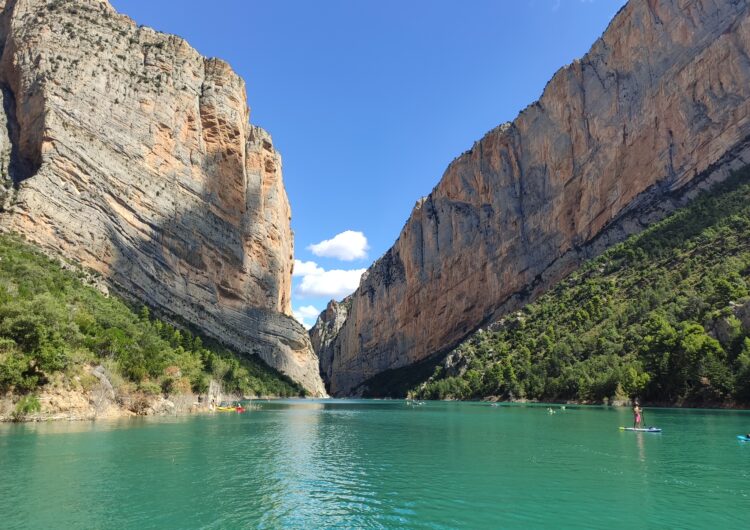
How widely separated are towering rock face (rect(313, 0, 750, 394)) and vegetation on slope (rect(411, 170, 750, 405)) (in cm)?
1560

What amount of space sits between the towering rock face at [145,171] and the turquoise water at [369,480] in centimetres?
5086

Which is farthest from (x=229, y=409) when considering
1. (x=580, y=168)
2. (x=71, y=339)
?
(x=580, y=168)

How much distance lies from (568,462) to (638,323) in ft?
161

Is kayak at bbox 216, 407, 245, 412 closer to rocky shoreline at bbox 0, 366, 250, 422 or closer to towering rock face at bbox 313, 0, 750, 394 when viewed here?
rocky shoreline at bbox 0, 366, 250, 422

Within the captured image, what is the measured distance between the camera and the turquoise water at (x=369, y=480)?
1288 cm

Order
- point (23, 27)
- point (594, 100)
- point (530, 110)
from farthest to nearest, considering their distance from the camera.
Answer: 1. point (530, 110)
2. point (594, 100)
3. point (23, 27)

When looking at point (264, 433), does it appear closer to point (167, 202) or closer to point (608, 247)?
point (167, 202)

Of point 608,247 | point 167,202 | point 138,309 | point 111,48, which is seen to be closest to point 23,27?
point 111,48

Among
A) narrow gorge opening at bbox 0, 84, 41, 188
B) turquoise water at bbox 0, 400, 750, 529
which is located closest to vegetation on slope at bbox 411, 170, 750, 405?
turquoise water at bbox 0, 400, 750, 529

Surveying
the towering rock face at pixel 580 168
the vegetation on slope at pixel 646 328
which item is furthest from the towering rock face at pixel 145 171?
the towering rock face at pixel 580 168

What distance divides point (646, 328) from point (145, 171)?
77268mm

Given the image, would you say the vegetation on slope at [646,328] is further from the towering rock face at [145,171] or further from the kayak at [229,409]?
the towering rock face at [145,171]

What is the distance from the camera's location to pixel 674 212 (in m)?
85.5

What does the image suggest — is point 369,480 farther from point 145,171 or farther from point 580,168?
point 580,168
